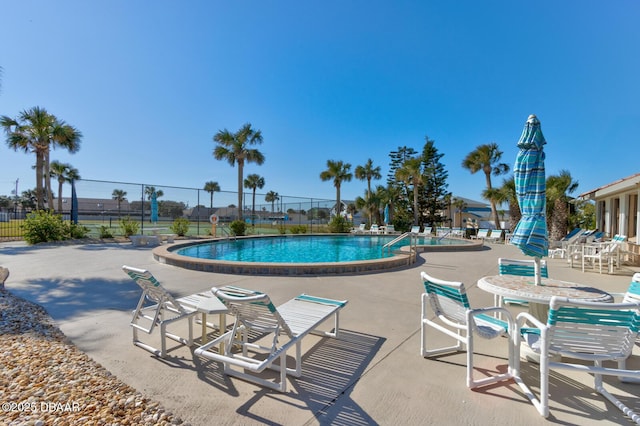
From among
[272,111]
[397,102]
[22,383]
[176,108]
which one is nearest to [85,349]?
[22,383]

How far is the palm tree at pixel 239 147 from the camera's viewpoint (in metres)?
18.0

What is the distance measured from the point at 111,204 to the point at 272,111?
8794mm

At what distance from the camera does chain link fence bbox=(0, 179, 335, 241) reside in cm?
1340

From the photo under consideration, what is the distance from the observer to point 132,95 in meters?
10.6

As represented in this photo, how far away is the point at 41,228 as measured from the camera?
11125 mm

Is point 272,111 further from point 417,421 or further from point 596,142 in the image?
point 596,142

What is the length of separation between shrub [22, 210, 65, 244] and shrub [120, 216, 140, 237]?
6.98 ft

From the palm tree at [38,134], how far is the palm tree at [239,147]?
6996 mm

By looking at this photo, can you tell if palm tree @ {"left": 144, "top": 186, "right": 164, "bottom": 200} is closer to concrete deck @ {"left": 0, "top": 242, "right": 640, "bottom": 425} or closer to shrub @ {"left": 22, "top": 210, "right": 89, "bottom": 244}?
shrub @ {"left": 22, "top": 210, "right": 89, "bottom": 244}

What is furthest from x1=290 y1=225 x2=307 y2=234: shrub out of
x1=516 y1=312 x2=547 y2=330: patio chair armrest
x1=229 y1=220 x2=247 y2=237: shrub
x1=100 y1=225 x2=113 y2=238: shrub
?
x1=516 y1=312 x2=547 y2=330: patio chair armrest

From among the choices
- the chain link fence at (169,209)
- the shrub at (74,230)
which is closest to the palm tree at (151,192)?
the chain link fence at (169,209)

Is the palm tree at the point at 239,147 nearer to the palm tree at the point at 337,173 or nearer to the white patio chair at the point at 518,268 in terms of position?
the palm tree at the point at 337,173

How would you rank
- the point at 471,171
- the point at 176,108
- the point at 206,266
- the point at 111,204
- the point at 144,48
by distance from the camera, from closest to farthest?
1. the point at 206,266
2. the point at 144,48
3. the point at 176,108
4. the point at 111,204
5. the point at 471,171

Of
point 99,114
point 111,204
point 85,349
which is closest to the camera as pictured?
point 85,349
